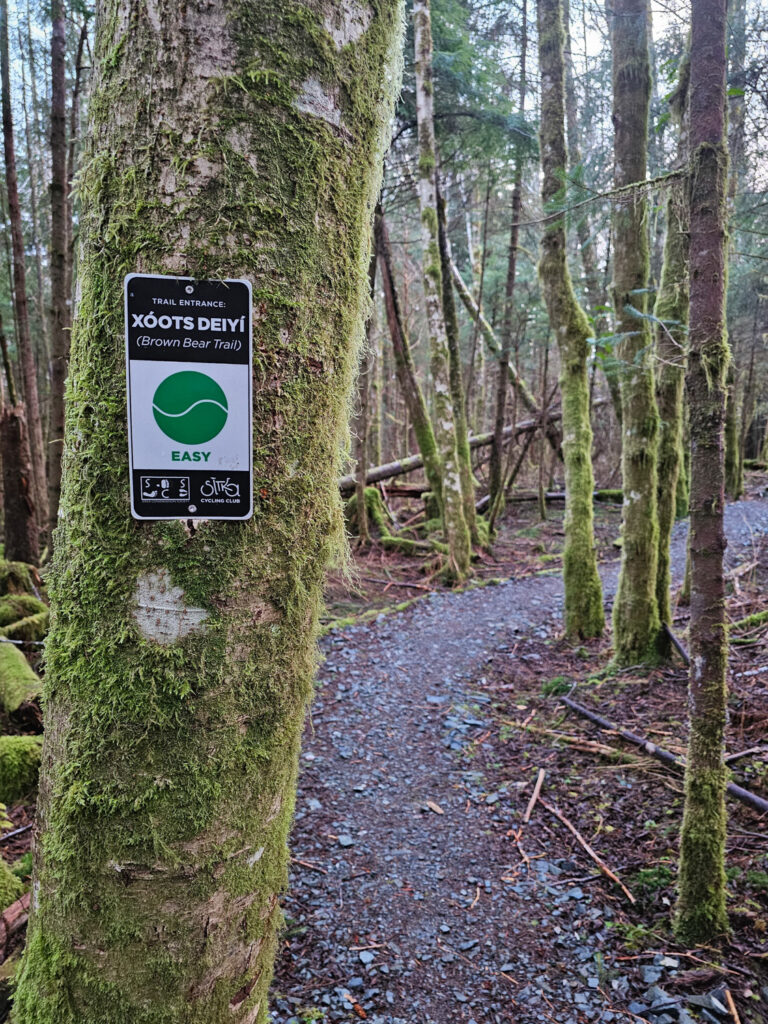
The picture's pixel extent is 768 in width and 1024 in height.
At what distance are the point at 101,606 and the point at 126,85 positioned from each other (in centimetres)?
95

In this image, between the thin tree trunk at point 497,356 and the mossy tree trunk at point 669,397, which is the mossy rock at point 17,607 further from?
the thin tree trunk at point 497,356

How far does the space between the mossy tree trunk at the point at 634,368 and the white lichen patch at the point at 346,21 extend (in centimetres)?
527

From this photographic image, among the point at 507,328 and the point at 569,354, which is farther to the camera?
the point at 507,328

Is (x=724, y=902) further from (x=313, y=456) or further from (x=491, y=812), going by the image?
(x=313, y=456)

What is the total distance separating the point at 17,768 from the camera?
14.3ft

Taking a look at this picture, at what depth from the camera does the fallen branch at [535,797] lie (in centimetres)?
419

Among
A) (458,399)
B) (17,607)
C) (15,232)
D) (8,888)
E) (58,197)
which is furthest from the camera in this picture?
(458,399)

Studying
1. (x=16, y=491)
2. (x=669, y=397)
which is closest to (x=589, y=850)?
(x=669, y=397)

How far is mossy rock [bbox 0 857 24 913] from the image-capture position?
272 centimetres

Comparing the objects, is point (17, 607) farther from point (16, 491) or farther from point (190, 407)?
point (190, 407)

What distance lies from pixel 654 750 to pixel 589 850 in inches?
43.1

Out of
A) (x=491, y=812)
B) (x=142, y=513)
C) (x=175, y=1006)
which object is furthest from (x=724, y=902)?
(x=142, y=513)

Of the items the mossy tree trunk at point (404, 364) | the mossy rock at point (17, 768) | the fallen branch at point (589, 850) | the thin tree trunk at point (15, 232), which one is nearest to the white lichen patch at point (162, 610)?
the fallen branch at point (589, 850)

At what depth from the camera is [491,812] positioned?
4.29 m
